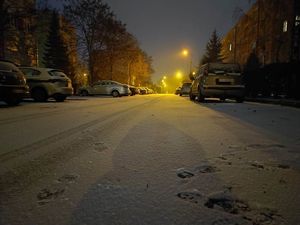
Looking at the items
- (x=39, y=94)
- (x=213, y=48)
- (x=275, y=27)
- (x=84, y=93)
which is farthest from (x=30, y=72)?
(x=213, y=48)

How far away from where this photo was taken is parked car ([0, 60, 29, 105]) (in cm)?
1033

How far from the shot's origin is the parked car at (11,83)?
407 inches

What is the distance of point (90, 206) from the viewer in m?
1.87

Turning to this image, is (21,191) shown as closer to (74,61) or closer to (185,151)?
(185,151)

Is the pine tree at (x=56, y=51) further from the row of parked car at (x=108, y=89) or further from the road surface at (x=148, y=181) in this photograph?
the road surface at (x=148, y=181)

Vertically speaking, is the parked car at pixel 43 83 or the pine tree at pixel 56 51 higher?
the pine tree at pixel 56 51

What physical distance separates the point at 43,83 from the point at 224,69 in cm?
844

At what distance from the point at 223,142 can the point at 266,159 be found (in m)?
0.96

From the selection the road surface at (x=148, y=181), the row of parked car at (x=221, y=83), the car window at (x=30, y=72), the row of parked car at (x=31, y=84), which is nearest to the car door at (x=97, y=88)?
the row of parked car at (x=31, y=84)

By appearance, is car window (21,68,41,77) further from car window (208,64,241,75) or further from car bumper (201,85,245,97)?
car window (208,64,241,75)

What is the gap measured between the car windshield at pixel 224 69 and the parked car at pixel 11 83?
819cm

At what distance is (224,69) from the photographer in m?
14.9

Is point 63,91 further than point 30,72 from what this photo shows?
Yes

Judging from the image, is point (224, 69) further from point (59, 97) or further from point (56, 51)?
point (56, 51)
